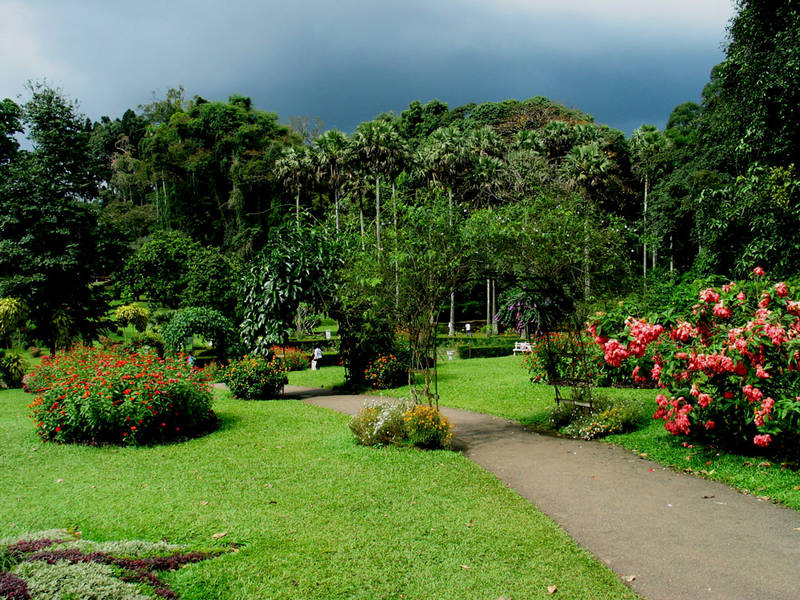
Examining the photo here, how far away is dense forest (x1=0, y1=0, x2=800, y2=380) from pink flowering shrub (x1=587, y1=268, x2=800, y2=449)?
2258 millimetres

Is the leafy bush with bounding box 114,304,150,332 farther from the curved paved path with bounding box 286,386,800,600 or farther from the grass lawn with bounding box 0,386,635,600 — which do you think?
the curved paved path with bounding box 286,386,800,600

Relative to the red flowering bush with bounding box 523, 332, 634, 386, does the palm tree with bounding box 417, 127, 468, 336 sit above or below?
above

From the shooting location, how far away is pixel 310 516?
20.2ft

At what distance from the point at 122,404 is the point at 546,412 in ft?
27.6

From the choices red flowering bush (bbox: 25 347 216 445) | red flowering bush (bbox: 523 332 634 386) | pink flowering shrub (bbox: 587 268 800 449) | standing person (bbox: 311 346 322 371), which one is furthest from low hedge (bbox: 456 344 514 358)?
pink flowering shrub (bbox: 587 268 800 449)

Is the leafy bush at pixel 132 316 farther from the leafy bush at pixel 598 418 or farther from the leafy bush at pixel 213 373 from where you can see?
the leafy bush at pixel 598 418

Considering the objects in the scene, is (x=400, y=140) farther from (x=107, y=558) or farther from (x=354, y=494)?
(x=107, y=558)

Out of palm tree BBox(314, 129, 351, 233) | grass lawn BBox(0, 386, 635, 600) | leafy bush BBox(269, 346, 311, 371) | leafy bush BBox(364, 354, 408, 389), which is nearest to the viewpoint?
grass lawn BBox(0, 386, 635, 600)

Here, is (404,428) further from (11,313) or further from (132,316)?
(132,316)

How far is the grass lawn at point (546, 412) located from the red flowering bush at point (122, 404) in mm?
6618

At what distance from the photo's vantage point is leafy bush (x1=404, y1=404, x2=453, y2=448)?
371 inches

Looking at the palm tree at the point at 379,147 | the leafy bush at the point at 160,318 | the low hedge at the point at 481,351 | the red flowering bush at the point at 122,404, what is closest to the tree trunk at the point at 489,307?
the low hedge at the point at 481,351

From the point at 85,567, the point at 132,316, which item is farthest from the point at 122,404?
the point at 132,316

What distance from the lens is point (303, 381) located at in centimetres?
2136
